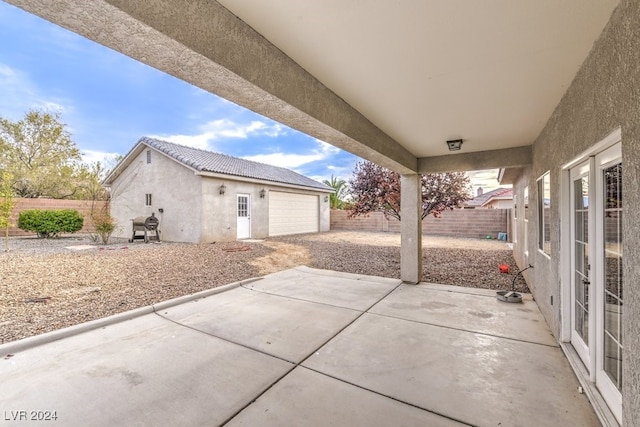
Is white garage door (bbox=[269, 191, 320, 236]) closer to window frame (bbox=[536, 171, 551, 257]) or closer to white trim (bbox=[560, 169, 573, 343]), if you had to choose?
window frame (bbox=[536, 171, 551, 257])

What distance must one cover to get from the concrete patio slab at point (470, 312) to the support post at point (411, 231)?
689 mm

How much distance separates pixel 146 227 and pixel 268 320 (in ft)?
33.8

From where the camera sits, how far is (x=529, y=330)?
373 cm

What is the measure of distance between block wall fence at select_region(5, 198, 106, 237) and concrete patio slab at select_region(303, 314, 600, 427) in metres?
16.4

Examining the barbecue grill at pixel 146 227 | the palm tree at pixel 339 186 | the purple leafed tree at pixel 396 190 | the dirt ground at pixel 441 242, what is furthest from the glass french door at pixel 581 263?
the palm tree at pixel 339 186

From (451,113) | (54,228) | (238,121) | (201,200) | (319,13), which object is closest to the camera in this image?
(319,13)

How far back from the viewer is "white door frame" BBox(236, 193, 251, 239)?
43.8 ft

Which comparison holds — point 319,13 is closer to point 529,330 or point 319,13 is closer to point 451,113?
point 451,113

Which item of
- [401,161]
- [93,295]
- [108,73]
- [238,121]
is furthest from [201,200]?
[238,121]

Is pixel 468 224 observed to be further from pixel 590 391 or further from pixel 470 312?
pixel 590 391

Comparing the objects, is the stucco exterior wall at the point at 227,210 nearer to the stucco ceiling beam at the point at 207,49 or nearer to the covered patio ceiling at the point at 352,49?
the covered patio ceiling at the point at 352,49

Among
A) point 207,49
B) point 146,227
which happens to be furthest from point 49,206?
point 207,49

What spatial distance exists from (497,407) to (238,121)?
32.1 metres

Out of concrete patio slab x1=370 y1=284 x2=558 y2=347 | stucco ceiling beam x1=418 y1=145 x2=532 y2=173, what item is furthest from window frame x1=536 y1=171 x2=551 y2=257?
concrete patio slab x1=370 y1=284 x2=558 y2=347
